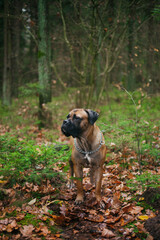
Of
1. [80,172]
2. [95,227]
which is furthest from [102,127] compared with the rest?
[95,227]

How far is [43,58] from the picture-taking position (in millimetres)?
9008

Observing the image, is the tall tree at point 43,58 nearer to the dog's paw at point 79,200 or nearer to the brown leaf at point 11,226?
the dog's paw at point 79,200

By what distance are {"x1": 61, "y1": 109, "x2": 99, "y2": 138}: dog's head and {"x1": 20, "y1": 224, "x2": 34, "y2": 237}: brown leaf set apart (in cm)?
143

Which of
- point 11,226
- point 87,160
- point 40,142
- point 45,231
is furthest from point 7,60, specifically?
point 45,231

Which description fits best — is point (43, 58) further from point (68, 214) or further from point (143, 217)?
point (143, 217)

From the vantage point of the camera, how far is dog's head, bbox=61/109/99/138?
3312 mm

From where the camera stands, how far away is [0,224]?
264 cm

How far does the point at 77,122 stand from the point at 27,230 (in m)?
1.68

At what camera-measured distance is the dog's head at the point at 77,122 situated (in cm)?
331

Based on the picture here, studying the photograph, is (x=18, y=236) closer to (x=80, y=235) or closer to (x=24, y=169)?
(x=80, y=235)

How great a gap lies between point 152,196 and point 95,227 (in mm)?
1028

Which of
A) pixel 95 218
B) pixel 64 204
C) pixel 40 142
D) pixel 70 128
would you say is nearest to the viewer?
pixel 95 218

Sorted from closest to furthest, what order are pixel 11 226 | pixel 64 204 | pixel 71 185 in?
pixel 11 226 → pixel 64 204 → pixel 71 185

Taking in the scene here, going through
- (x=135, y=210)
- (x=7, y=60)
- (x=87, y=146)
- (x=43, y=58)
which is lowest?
(x=135, y=210)
